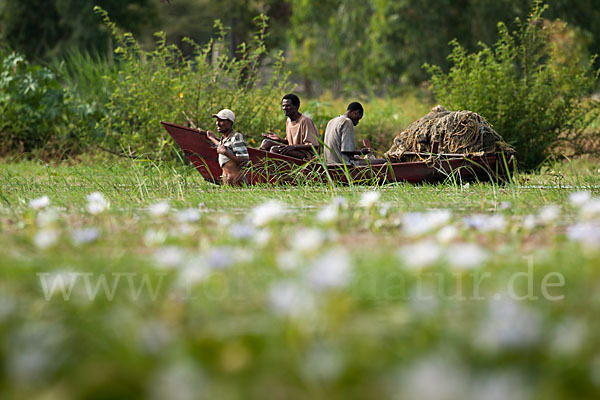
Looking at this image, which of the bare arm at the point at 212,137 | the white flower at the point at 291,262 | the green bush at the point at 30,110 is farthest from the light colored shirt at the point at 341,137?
the green bush at the point at 30,110

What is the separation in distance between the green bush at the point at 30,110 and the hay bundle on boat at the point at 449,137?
6.00 m

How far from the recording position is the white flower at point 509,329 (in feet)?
3.80

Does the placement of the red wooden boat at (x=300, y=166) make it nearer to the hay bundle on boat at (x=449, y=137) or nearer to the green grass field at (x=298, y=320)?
the hay bundle on boat at (x=449, y=137)

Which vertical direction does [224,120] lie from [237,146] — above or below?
above

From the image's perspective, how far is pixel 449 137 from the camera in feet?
23.1

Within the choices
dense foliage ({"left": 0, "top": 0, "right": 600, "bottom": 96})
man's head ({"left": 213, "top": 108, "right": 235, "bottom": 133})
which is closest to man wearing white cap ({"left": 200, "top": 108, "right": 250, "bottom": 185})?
man's head ({"left": 213, "top": 108, "right": 235, "bottom": 133})

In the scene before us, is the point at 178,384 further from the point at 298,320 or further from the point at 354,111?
the point at 354,111

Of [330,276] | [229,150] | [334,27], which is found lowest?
[229,150]

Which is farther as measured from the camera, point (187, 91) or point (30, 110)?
point (30, 110)

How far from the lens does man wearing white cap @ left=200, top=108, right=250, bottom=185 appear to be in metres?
5.92

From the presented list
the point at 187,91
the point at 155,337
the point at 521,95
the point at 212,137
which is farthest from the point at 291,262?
the point at 521,95

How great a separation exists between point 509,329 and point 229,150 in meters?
4.96

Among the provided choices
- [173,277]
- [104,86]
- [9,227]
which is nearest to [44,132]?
[104,86]

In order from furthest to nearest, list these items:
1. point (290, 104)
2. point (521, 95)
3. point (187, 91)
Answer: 1. point (521, 95)
2. point (187, 91)
3. point (290, 104)
